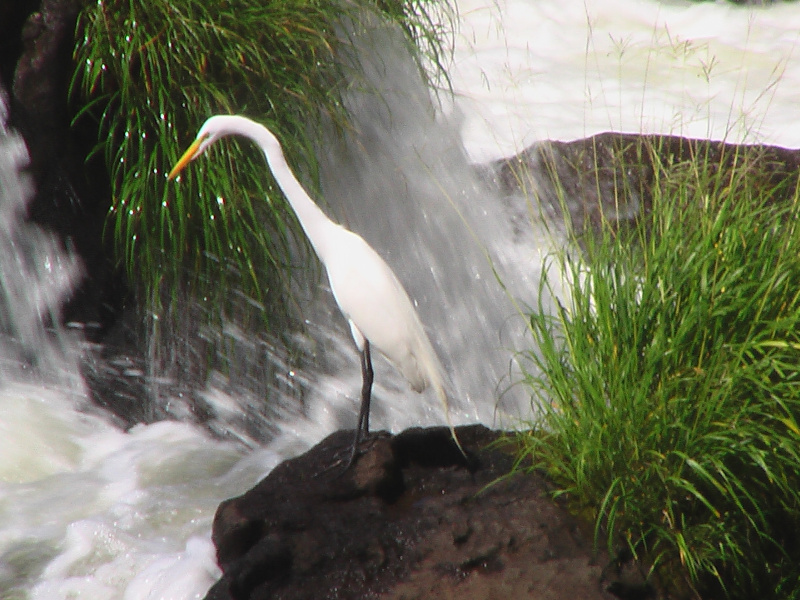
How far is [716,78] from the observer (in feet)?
14.6

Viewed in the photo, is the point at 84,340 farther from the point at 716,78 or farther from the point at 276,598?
the point at 716,78

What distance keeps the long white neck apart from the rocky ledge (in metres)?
0.52

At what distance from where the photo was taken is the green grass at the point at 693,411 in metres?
1.55

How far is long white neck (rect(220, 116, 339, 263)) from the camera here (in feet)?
5.80

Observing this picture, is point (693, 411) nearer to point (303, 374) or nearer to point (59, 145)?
point (303, 374)

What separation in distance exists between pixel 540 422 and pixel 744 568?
0.50 metres

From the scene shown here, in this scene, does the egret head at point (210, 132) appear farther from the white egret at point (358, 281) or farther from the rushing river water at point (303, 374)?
the rushing river water at point (303, 374)

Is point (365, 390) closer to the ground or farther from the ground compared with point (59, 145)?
closer to the ground

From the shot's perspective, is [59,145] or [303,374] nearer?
[59,145]

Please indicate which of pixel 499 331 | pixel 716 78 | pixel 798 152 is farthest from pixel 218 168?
pixel 716 78

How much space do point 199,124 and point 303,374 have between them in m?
0.92

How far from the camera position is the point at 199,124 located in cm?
247

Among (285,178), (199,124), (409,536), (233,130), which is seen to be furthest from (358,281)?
(199,124)

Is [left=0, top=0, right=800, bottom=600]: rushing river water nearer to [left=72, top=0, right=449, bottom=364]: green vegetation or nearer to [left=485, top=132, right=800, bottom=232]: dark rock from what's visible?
[left=485, top=132, right=800, bottom=232]: dark rock
